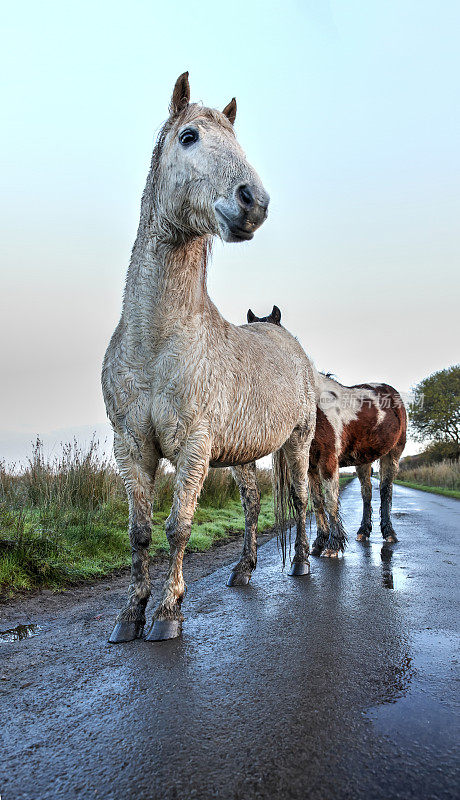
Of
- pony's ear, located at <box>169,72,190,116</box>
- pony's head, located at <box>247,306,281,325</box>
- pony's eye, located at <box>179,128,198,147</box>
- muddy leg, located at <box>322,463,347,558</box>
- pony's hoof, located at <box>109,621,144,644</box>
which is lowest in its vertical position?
pony's hoof, located at <box>109,621,144,644</box>

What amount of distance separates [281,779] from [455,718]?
813 mm

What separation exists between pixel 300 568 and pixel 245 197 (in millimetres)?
3687

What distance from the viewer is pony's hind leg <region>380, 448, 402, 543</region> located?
7.64 meters

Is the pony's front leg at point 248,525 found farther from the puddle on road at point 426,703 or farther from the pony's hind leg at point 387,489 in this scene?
the pony's hind leg at point 387,489

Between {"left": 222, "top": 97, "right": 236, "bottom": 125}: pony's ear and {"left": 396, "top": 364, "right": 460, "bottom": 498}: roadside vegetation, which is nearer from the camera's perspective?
{"left": 222, "top": 97, "right": 236, "bottom": 125}: pony's ear

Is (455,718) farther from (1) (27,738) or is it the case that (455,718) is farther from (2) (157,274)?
(2) (157,274)

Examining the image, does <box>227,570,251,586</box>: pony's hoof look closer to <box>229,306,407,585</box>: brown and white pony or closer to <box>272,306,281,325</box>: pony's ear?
<box>229,306,407,585</box>: brown and white pony

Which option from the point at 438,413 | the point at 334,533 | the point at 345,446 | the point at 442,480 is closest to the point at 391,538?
the point at 345,446

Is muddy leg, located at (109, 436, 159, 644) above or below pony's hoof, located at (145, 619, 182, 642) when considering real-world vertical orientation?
above

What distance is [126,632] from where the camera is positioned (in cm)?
317

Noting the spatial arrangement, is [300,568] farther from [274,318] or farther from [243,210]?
[243,210]

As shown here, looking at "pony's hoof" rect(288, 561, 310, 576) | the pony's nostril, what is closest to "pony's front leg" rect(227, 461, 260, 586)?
"pony's hoof" rect(288, 561, 310, 576)

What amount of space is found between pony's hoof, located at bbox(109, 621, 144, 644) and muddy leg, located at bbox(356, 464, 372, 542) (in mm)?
5322

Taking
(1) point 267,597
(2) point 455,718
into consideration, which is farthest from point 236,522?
(2) point 455,718
